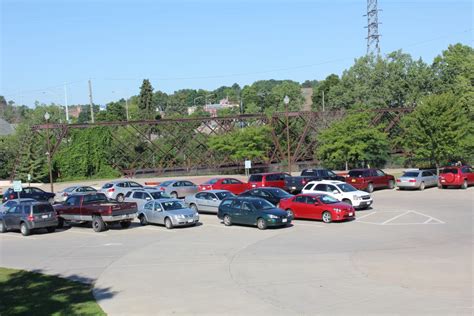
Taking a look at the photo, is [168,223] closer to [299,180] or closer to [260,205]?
[260,205]

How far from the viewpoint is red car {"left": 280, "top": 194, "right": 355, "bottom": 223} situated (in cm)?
2558

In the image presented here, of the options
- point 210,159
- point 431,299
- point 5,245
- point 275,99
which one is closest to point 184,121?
point 210,159

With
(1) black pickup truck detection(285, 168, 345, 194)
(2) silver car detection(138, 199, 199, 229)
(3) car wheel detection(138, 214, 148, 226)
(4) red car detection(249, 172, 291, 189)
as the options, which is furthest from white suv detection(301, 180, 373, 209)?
(3) car wheel detection(138, 214, 148, 226)

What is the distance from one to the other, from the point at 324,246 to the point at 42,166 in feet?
163

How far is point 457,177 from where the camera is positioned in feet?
128

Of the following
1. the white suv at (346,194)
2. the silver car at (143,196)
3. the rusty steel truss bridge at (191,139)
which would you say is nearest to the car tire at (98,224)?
the silver car at (143,196)

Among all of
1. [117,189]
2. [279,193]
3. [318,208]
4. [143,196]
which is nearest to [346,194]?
[279,193]

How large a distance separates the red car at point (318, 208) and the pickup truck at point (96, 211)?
7805 millimetres

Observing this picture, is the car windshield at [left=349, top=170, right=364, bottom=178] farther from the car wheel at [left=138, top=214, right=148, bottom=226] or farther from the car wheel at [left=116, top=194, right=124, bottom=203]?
the car wheel at [left=138, top=214, right=148, bottom=226]

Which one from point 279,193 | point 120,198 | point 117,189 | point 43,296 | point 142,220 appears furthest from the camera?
point 117,189

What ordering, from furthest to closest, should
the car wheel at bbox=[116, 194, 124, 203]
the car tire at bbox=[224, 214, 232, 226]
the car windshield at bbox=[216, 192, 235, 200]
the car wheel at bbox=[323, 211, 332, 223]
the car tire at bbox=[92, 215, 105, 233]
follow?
the car wheel at bbox=[116, 194, 124, 203], the car windshield at bbox=[216, 192, 235, 200], the car tire at bbox=[224, 214, 232, 226], the car wheel at bbox=[323, 211, 332, 223], the car tire at bbox=[92, 215, 105, 233]

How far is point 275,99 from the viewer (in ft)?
474

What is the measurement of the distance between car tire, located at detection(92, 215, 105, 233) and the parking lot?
48 cm

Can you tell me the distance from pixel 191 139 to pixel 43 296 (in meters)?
53.5
